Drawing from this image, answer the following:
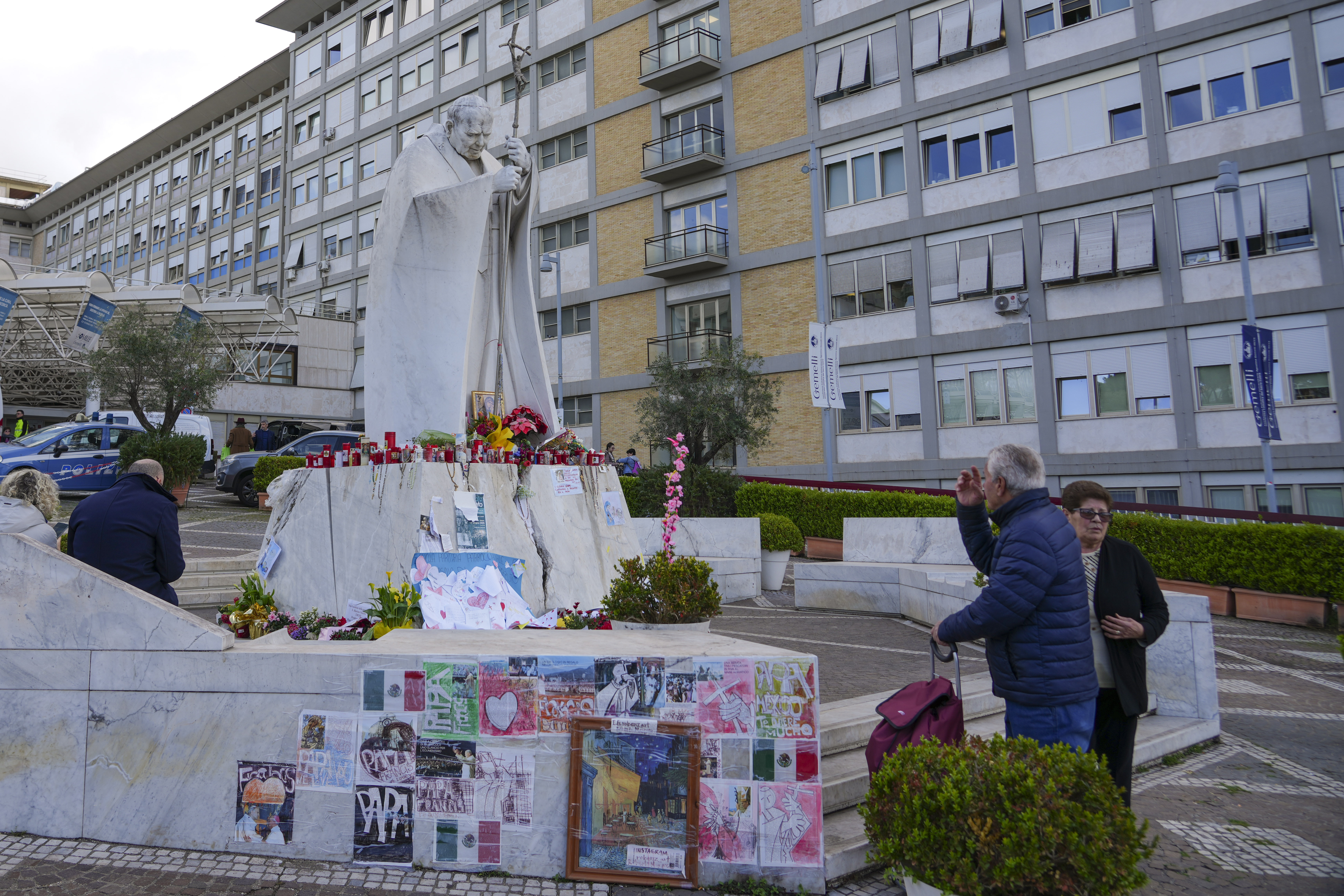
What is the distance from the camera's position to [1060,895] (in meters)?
2.89

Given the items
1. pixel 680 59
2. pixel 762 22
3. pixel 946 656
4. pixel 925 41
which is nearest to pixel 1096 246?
pixel 925 41

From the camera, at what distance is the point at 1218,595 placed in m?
12.3

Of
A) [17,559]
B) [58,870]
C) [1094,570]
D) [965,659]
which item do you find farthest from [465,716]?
[965,659]

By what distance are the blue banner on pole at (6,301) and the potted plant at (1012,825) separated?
123 feet

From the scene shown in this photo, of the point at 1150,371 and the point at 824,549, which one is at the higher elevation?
the point at 1150,371

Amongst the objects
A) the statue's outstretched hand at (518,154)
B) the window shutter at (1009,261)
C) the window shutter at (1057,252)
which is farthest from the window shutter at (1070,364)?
the statue's outstretched hand at (518,154)

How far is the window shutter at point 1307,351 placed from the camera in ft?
58.4

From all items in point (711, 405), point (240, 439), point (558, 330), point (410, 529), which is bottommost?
point (410, 529)

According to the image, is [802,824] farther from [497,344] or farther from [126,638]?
[497,344]

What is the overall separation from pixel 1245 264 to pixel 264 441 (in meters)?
27.8

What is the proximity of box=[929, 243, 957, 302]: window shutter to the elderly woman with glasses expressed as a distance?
65.1ft

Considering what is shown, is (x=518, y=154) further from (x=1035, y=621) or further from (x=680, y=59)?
(x=680, y=59)

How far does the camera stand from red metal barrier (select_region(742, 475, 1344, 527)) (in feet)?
44.6

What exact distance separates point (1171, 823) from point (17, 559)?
5.76 metres
